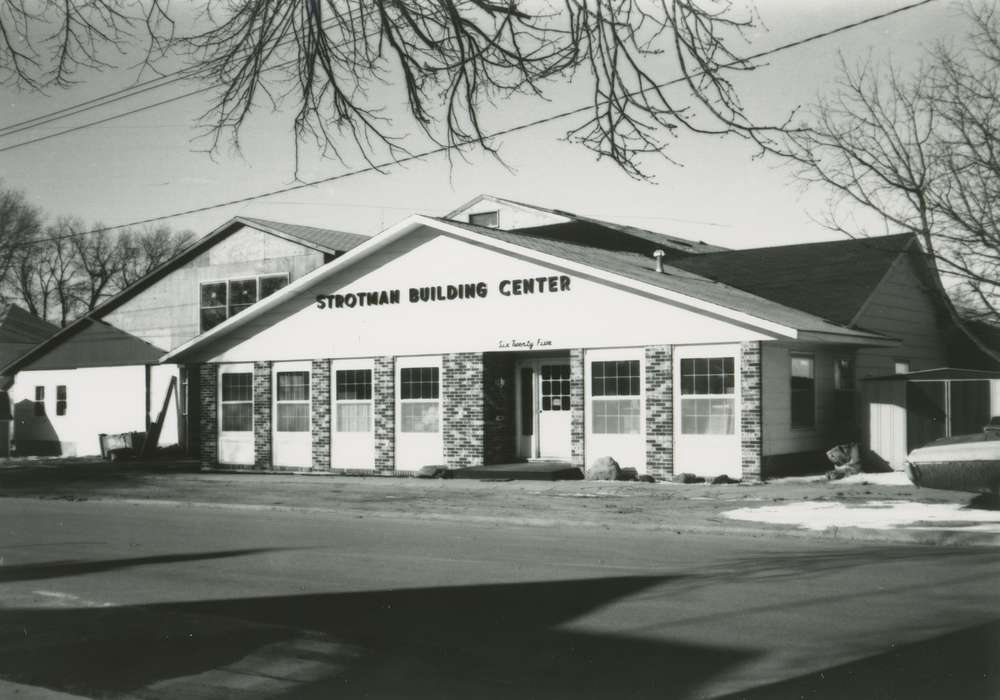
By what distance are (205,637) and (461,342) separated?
51.7 ft

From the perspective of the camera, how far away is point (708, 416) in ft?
65.3

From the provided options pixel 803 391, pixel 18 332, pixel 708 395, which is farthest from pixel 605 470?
pixel 18 332

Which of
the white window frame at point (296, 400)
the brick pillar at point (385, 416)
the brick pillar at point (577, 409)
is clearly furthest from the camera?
the white window frame at point (296, 400)

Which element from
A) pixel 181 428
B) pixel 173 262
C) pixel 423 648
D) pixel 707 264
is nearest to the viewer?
pixel 423 648

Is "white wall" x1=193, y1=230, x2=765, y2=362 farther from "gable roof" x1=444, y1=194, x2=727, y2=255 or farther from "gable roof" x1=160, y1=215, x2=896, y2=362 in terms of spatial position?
"gable roof" x1=444, y1=194, x2=727, y2=255

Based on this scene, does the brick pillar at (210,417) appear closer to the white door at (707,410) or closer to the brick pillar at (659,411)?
the brick pillar at (659,411)

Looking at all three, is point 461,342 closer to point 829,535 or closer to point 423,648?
point 829,535

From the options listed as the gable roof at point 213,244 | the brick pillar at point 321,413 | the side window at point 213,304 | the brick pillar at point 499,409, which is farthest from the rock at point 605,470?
the side window at point 213,304

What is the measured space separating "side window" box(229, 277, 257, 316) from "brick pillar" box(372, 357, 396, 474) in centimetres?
1019

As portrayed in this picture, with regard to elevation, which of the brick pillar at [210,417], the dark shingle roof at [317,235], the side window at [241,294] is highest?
the dark shingle roof at [317,235]

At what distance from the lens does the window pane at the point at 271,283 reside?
32156mm

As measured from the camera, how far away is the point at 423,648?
7.04 metres

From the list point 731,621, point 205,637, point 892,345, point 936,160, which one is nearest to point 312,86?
point 205,637

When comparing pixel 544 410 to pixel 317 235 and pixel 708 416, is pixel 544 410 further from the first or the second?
pixel 317 235
